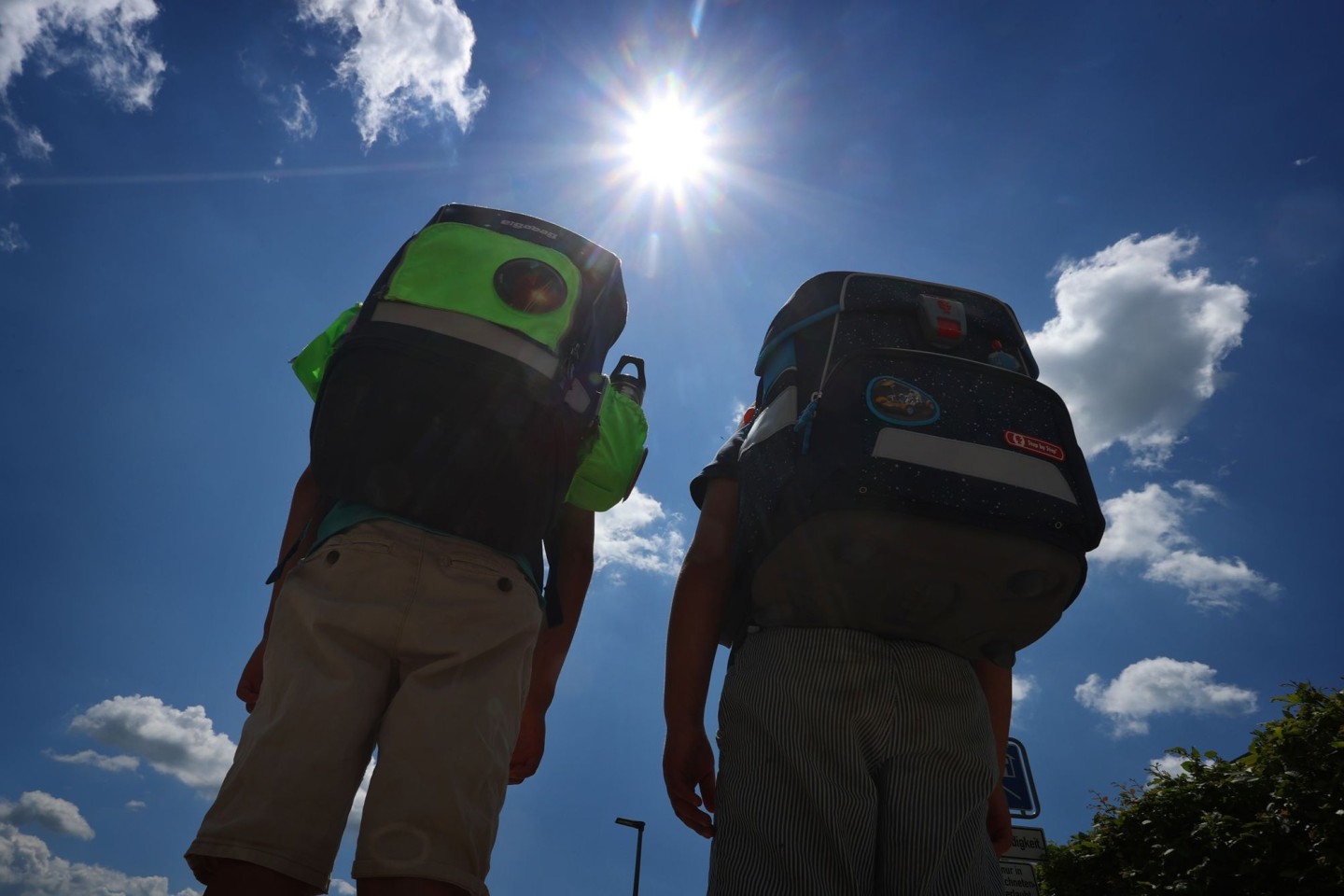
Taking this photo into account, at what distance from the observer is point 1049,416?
1982 mm

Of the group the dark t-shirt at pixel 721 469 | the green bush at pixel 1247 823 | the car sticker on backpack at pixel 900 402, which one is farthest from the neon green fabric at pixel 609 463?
the green bush at pixel 1247 823

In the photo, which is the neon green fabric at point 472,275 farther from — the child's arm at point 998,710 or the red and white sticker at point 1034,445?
the child's arm at point 998,710

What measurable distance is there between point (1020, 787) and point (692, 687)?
5.70 metres

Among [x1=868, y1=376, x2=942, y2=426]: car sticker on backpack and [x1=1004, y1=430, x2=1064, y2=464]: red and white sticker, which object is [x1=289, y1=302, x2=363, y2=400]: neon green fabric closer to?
[x1=868, y1=376, x2=942, y2=426]: car sticker on backpack

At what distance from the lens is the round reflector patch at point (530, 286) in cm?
218

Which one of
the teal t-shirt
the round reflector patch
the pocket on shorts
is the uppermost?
the round reflector patch

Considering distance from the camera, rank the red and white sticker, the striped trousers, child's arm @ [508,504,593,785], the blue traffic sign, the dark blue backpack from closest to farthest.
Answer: the striped trousers → the dark blue backpack → the red and white sticker → child's arm @ [508,504,593,785] → the blue traffic sign

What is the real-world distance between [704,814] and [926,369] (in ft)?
4.31

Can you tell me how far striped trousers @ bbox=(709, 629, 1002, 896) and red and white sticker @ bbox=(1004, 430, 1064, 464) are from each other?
55 centimetres

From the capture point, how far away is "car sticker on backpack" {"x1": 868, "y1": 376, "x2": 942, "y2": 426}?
1.85 meters

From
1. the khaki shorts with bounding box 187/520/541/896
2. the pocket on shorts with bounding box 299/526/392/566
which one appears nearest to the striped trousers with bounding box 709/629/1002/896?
the khaki shorts with bounding box 187/520/541/896

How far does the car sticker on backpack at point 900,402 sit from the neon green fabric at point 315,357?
5.12 feet

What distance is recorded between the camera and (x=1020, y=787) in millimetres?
6426

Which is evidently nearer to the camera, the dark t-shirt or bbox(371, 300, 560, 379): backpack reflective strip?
bbox(371, 300, 560, 379): backpack reflective strip
